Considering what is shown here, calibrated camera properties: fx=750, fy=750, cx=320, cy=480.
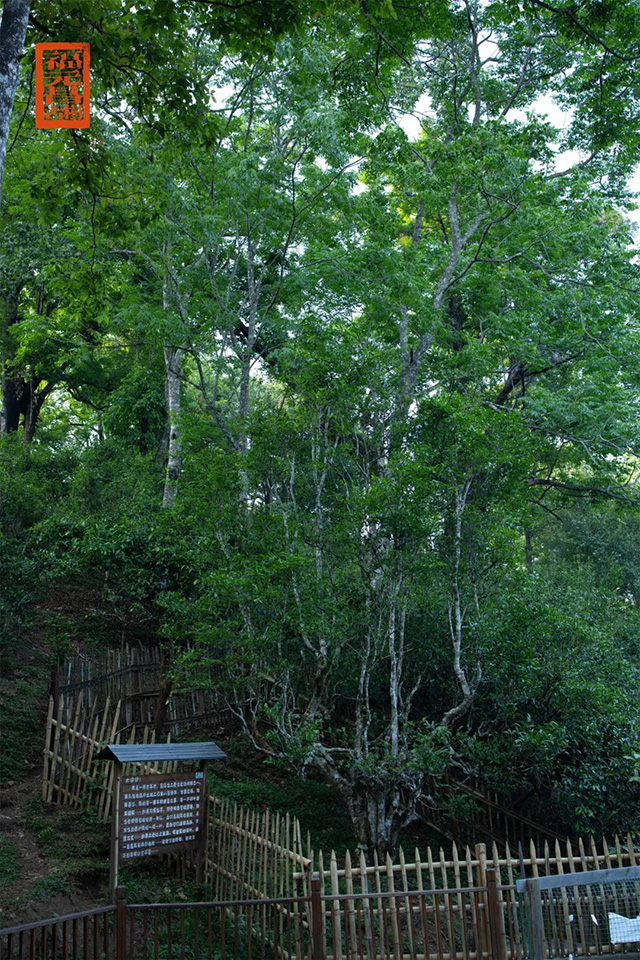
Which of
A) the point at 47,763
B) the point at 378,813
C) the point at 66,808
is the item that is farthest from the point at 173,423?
the point at 378,813

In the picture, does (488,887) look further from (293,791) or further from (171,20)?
(171,20)

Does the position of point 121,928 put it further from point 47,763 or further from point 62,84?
point 62,84

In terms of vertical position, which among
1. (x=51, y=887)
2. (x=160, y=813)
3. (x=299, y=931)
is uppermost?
(x=160, y=813)

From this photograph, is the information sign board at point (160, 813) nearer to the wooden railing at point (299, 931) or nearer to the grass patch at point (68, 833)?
the wooden railing at point (299, 931)

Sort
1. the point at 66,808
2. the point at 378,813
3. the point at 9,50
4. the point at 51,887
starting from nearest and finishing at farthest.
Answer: the point at 9,50, the point at 51,887, the point at 66,808, the point at 378,813

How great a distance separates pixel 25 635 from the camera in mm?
15422

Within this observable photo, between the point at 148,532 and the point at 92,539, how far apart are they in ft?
3.12

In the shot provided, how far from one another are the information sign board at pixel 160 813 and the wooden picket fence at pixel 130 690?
2.85 m

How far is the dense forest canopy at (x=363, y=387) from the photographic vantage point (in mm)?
9094

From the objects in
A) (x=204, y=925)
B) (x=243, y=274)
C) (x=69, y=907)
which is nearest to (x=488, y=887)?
(x=204, y=925)

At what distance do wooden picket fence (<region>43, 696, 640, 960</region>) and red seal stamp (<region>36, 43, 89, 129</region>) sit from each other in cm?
700

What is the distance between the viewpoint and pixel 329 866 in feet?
25.8

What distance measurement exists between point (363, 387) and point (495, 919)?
21.5ft

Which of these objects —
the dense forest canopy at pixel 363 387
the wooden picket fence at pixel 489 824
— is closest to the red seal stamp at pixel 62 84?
the dense forest canopy at pixel 363 387
